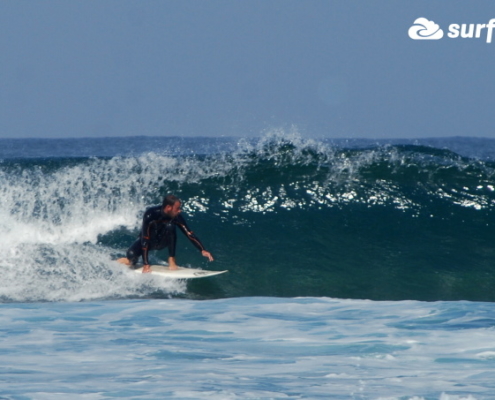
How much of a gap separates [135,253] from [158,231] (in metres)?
0.46

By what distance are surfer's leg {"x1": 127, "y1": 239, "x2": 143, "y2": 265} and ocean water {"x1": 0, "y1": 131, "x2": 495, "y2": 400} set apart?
0.67 ft

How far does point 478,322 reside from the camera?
711 centimetres

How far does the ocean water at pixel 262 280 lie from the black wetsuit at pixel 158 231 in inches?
17.9

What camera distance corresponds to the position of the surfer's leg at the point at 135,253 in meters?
8.90

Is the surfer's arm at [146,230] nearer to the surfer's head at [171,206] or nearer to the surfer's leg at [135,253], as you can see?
the surfer's leg at [135,253]

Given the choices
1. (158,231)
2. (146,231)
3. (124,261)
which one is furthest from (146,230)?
(124,261)

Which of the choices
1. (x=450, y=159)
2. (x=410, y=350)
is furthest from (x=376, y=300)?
(x=450, y=159)

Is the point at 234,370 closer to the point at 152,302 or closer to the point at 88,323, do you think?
the point at 88,323

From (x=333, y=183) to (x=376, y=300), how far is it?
3.71 meters

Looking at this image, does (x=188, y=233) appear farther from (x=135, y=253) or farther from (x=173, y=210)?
(x=135, y=253)

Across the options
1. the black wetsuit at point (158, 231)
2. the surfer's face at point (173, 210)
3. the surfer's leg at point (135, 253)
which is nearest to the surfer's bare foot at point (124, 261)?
the surfer's leg at point (135, 253)

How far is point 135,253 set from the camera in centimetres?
891

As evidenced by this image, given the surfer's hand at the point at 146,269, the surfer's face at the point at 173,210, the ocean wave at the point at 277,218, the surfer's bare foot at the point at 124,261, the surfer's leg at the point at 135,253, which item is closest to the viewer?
the surfer's face at the point at 173,210

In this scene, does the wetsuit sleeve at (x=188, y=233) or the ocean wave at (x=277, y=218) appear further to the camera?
the ocean wave at (x=277, y=218)
